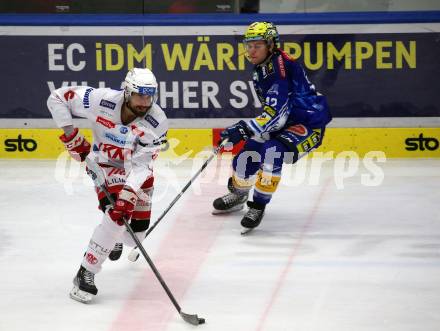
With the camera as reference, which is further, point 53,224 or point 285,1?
point 285,1

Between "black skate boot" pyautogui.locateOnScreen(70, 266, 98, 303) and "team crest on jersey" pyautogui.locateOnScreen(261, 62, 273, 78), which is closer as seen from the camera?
"black skate boot" pyautogui.locateOnScreen(70, 266, 98, 303)

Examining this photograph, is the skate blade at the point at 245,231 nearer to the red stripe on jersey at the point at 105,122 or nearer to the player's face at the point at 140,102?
the red stripe on jersey at the point at 105,122

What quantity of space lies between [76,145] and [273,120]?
1715 millimetres

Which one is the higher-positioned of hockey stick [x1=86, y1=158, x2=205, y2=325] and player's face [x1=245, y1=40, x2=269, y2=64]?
player's face [x1=245, y1=40, x2=269, y2=64]

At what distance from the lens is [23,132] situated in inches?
360

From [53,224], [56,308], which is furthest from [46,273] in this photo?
[53,224]

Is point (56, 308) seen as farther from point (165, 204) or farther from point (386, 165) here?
point (386, 165)

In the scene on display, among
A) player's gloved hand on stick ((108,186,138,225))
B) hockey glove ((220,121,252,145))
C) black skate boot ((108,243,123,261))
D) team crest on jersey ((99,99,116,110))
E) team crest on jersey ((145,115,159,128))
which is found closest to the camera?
player's gloved hand on stick ((108,186,138,225))

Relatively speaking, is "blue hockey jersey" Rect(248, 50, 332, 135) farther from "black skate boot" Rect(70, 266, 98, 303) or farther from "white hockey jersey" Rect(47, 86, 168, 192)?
"black skate boot" Rect(70, 266, 98, 303)

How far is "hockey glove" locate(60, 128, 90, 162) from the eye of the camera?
5.29 meters

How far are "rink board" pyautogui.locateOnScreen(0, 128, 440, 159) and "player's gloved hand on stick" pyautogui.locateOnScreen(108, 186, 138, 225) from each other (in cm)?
406

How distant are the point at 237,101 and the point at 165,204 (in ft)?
6.35

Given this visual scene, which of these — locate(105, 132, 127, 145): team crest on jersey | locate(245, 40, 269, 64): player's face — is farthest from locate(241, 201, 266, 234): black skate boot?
locate(105, 132, 127, 145): team crest on jersey

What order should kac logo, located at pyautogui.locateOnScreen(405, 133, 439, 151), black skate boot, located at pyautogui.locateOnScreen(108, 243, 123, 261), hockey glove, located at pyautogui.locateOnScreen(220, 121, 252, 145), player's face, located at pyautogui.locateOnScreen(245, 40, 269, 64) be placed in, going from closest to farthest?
black skate boot, located at pyautogui.locateOnScreen(108, 243, 123, 261), hockey glove, located at pyautogui.locateOnScreen(220, 121, 252, 145), player's face, located at pyautogui.locateOnScreen(245, 40, 269, 64), kac logo, located at pyautogui.locateOnScreen(405, 133, 439, 151)
